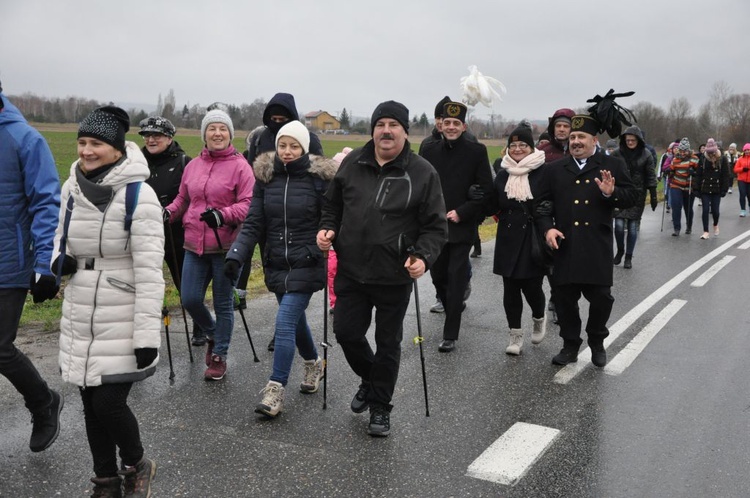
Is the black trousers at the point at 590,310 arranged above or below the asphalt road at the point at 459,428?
above

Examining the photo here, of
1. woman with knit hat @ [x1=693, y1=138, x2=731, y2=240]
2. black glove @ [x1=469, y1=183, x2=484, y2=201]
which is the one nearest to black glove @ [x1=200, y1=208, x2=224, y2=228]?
black glove @ [x1=469, y1=183, x2=484, y2=201]

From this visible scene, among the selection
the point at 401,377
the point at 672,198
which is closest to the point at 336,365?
the point at 401,377

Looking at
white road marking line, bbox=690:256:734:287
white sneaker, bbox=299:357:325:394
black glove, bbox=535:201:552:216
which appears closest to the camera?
white sneaker, bbox=299:357:325:394

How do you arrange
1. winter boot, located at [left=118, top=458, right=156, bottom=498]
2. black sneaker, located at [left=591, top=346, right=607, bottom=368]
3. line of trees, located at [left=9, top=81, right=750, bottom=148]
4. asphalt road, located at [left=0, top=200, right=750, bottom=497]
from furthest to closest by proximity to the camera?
1. line of trees, located at [left=9, top=81, right=750, bottom=148]
2. black sneaker, located at [left=591, top=346, right=607, bottom=368]
3. asphalt road, located at [left=0, top=200, right=750, bottom=497]
4. winter boot, located at [left=118, top=458, right=156, bottom=498]

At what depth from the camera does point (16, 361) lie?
435 centimetres

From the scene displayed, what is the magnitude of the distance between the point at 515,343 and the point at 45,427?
396 centimetres

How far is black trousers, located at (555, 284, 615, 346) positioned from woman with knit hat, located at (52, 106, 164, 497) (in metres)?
3.84

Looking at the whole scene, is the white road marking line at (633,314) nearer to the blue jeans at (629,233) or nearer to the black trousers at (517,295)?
the black trousers at (517,295)

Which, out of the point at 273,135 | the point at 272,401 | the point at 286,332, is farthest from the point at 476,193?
the point at 272,401

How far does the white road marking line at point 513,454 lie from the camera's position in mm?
4180

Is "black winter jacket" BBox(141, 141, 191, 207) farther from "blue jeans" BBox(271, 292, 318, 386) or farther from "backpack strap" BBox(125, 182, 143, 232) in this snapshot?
"backpack strap" BBox(125, 182, 143, 232)

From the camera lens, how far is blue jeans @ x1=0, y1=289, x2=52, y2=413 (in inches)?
168

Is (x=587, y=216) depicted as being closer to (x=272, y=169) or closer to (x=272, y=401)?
(x=272, y=169)

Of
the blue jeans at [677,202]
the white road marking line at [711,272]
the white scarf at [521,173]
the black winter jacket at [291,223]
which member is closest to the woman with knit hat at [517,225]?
the white scarf at [521,173]
